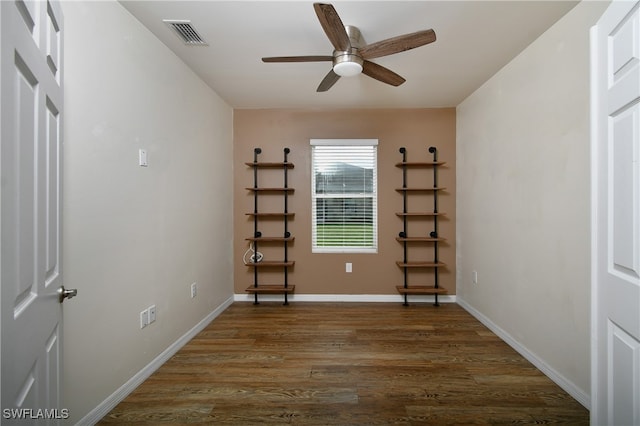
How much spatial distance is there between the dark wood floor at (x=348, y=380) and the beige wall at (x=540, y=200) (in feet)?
0.99

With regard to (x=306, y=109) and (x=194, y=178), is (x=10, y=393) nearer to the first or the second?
(x=194, y=178)

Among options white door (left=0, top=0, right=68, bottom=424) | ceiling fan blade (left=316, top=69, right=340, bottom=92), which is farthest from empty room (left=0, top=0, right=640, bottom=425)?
ceiling fan blade (left=316, top=69, right=340, bottom=92)

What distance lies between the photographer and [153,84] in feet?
7.22

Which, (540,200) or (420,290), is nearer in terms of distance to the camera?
(540,200)

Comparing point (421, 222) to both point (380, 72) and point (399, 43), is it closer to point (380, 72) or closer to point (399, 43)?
point (380, 72)

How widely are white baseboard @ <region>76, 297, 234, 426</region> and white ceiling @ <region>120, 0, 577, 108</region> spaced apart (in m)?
2.50

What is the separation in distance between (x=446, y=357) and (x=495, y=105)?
2.43m

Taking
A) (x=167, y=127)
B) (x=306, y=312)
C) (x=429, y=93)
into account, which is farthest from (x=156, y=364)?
(x=429, y=93)

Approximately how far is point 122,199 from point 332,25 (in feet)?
5.65

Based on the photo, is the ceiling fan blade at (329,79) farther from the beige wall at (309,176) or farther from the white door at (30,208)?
the white door at (30,208)

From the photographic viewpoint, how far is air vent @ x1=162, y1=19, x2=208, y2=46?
203 cm

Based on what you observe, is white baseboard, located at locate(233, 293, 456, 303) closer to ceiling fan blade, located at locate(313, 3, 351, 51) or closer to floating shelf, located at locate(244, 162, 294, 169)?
floating shelf, located at locate(244, 162, 294, 169)

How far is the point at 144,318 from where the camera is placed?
2.09 meters

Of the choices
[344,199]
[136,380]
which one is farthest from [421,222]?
[136,380]
